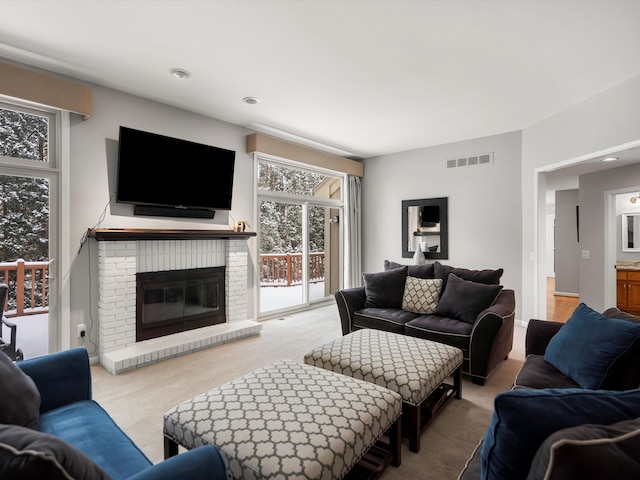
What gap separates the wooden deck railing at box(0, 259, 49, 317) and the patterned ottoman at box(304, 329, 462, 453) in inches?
104

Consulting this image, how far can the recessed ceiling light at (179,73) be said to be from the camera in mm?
3117

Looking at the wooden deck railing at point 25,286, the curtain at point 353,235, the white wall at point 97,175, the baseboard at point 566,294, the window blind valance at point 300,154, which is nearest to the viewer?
the wooden deck railing at point 25,286

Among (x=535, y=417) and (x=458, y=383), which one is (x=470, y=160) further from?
(x=535, y=417)

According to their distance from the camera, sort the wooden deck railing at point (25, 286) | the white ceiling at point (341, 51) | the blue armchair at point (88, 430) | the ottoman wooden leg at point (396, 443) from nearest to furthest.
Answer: the blue armchair at point (88, 430)
the ottoman wooden leg at point (396, 443)
the white ceiling at point (341, 51)
the wooden deck railing at point (25, 286)

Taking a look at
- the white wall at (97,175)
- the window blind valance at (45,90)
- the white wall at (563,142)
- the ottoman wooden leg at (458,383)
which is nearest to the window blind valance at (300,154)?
the white wall at (97,175)

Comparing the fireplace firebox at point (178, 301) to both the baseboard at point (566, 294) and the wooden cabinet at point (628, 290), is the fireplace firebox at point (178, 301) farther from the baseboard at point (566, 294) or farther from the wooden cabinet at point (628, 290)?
the baseboard at point (566, 294)

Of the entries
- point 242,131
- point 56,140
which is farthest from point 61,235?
point 242,131

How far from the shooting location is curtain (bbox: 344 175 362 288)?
6418mm

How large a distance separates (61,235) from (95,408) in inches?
86.6

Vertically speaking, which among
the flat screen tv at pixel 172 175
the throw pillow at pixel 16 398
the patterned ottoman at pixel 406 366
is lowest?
the patterned ottoman at pixel 406 366

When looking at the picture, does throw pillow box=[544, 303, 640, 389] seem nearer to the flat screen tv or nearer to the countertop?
the flat screen tv

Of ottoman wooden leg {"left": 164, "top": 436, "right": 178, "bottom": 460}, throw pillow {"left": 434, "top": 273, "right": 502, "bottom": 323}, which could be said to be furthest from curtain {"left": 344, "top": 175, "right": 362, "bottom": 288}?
ottoman wooden leg {"left": 164, "top": 436, "right": 178, "bottom": 460}

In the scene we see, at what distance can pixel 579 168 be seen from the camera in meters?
5.26

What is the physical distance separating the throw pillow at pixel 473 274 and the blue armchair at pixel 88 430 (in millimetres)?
3194
